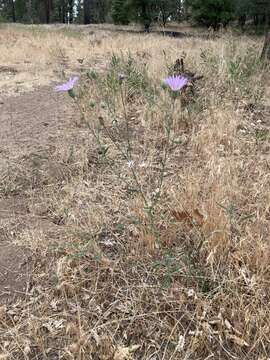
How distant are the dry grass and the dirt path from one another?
65 millimetres

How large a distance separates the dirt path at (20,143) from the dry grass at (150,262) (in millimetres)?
65

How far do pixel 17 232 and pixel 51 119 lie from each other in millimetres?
1965

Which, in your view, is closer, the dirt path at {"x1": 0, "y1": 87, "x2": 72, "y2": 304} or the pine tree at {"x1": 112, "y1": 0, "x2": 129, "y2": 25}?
the dirt path at {"x1": 0, "y1": 87, "x2": 72, "y2": 304}

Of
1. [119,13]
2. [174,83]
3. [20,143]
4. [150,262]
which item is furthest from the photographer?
[119,13]

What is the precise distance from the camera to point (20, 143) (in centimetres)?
320

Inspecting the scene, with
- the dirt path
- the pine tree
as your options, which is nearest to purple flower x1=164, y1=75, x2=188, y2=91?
the dirt path

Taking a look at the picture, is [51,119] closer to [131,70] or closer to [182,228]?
[131,70]

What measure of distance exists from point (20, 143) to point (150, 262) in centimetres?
187

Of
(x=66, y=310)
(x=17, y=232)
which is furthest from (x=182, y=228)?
(x=17, y=232)

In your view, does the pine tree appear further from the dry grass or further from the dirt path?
the dry grass

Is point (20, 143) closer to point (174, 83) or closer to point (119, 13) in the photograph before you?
point (174, 83)

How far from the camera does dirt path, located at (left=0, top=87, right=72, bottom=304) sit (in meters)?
1.81

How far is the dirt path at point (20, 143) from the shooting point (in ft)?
5.93

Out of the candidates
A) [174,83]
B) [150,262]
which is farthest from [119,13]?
[150,262]
